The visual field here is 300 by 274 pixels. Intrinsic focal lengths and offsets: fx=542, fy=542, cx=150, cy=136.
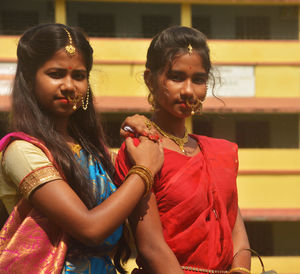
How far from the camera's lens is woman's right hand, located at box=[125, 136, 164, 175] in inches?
101

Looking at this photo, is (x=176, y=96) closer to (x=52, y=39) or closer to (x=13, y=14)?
(x=52, y=39)

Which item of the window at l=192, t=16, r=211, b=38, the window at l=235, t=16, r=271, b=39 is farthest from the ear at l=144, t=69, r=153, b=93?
the window at l=235, t=16, r=271, b=39

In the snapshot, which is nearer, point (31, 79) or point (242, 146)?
point (31, 79)

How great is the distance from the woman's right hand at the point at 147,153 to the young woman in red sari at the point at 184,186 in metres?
0.06

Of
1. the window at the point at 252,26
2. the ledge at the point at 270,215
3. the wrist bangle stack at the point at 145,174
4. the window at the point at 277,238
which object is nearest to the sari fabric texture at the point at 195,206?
the wrist bangle stack at the point at 145,174

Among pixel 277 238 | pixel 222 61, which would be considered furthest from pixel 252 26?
pixel 277 238

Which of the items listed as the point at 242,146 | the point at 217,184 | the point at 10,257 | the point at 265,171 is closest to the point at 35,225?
the point at 10,257

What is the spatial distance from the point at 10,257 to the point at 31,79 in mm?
875

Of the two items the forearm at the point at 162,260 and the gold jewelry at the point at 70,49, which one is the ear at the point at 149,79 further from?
the forearm at the point at 162,260

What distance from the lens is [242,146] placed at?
1386cm

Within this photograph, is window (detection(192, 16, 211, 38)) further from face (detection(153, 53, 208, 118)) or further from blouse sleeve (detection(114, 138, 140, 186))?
blouse sleeve (detection(114, 138, 140, 186))

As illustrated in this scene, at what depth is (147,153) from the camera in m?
2.60

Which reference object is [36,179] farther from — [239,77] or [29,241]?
[239,77]

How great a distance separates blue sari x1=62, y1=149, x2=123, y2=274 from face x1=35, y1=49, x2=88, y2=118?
304mm
